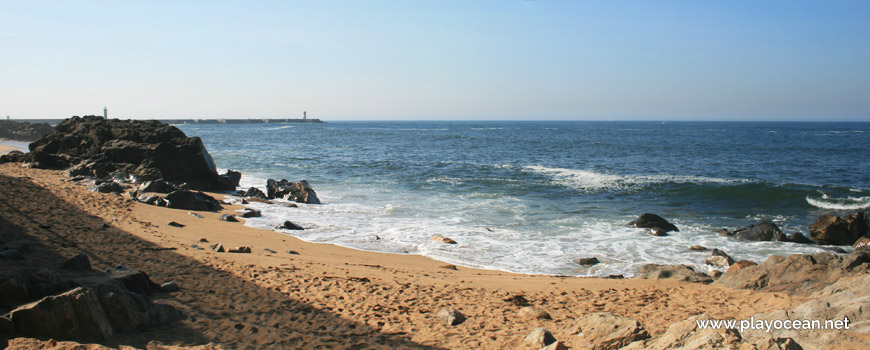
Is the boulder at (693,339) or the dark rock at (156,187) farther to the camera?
the dark rock at (156,187)

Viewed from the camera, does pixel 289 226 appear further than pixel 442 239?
Yes

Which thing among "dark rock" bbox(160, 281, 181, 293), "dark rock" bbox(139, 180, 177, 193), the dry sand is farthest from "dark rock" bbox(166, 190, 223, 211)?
"dark rock" bbox(160, 281, 181, 293)

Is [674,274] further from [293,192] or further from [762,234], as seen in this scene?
[293,192]

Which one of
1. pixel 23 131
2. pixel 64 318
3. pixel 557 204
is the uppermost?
pixel 23 131

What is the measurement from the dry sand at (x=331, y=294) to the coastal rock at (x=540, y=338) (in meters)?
0.19

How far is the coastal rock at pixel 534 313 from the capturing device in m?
7.30

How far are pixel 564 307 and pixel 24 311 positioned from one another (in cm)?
686

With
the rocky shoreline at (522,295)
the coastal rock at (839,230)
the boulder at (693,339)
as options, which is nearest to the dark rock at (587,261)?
the rocky shoreline at (522,295)

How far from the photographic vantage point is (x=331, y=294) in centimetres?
798

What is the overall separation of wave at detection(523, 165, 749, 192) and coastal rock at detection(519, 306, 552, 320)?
17.1m

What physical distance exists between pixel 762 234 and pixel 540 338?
1156 centimetres

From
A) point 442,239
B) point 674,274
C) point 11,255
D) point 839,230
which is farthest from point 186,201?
point 839,230

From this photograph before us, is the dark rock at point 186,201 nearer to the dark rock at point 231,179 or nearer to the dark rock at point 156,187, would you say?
the dark rock at point 156,187

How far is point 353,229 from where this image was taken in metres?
14.7
